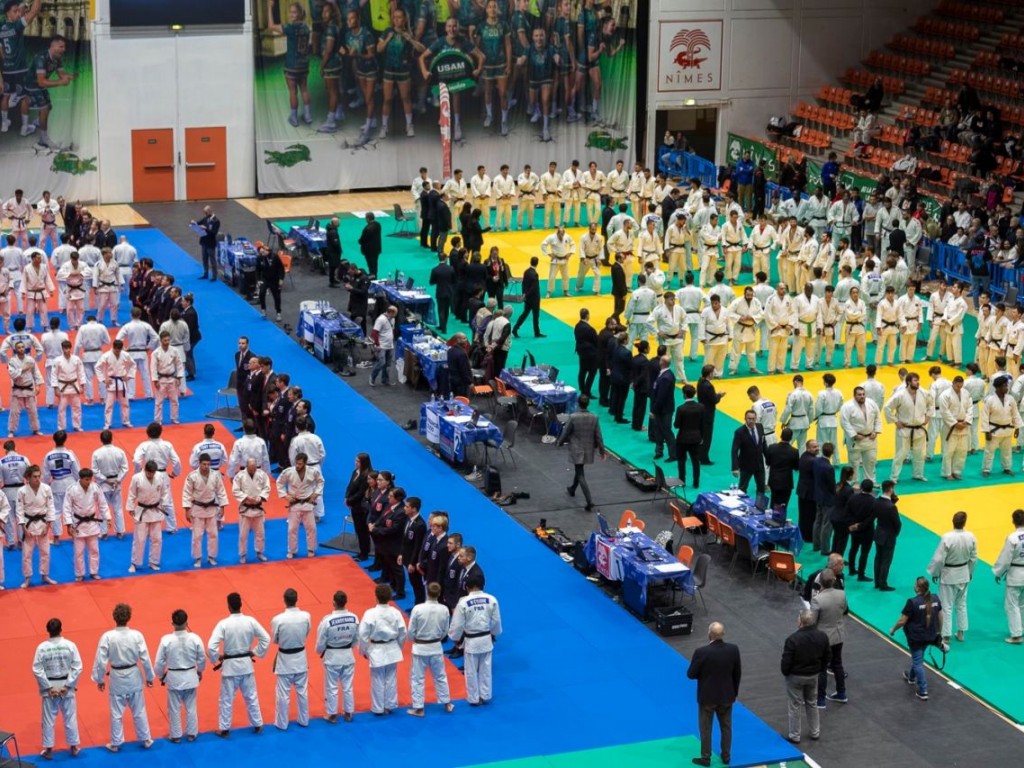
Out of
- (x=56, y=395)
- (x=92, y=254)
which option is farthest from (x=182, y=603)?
(x=92, y=254)

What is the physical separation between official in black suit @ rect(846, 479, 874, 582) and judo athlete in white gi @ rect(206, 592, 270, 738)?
813cm

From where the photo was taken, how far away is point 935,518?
25.2 metres

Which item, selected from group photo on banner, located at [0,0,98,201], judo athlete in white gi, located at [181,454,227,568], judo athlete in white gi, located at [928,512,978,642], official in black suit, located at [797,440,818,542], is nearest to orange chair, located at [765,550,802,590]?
official in black suit, located at [797,440,818,542]

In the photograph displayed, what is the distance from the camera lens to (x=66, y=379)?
2723cm

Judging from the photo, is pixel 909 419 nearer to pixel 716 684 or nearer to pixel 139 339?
pixel 716 684

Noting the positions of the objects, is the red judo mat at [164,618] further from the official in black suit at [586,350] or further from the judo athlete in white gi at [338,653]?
the official in black suit at [586,350]

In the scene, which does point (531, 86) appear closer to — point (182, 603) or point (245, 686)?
point (182, 603)

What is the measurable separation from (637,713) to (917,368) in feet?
51.1

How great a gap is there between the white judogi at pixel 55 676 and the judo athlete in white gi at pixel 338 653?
2.58 m

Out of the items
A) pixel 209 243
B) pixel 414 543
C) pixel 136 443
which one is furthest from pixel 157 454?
pixel 209 243

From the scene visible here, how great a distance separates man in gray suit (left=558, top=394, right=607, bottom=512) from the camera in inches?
966

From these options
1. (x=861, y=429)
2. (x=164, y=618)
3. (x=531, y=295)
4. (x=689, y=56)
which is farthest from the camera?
(x=689, y=56)

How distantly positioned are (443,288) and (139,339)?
7392 mm

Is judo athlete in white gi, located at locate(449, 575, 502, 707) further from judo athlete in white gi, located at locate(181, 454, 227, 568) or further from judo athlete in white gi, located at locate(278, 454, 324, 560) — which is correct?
judo athlete in white gi, located at locate(181, 454, 227, 568)
